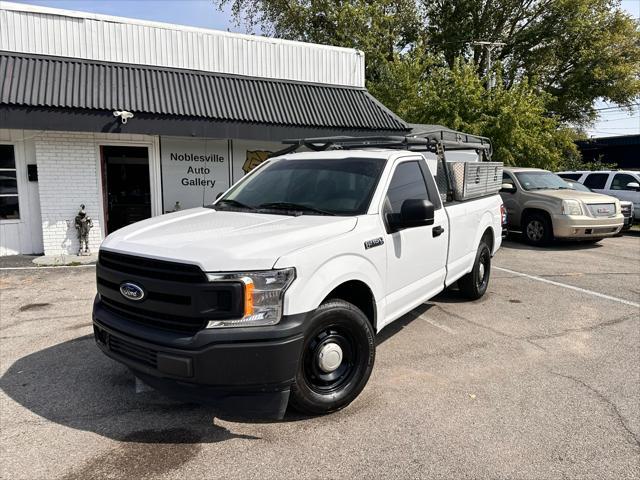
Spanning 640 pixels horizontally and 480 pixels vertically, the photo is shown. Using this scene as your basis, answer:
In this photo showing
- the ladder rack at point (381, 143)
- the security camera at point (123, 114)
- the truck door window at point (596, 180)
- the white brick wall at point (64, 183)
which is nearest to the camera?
the ladder rack at point (381, 143)

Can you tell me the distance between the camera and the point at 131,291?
308 centimetres

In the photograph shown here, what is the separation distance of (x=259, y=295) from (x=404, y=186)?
7.14ft

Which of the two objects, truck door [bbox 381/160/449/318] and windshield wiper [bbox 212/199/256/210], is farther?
windshield wiper [bbox 212/199/256/210]

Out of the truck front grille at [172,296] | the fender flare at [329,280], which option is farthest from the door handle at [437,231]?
the truck front grille at [172,296]

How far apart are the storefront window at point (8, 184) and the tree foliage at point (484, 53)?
13467mm

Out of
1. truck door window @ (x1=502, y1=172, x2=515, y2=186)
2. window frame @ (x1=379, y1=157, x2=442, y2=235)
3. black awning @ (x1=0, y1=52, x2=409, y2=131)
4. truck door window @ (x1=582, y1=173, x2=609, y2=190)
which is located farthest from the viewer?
truck door window @ (x1=582, y1=173, x2=609, y2=190)

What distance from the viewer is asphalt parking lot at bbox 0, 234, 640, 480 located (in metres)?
2.88

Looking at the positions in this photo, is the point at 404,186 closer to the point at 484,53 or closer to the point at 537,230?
the point at 537,230

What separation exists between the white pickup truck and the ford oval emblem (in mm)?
12

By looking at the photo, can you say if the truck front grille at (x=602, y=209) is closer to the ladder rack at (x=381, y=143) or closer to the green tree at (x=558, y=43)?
the ladder rack at (x=381, y=143)

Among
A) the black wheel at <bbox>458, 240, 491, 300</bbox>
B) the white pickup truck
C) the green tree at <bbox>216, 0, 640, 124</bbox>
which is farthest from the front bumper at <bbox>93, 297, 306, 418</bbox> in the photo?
the green tree at <bbox>216, 0, 640, 124</bbox>

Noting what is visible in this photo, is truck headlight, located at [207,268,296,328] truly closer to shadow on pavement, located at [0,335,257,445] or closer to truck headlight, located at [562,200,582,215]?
shadow on pavement, located at [0,335,257,445]

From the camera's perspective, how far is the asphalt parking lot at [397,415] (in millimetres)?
2875

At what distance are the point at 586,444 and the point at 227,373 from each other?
2.40m
